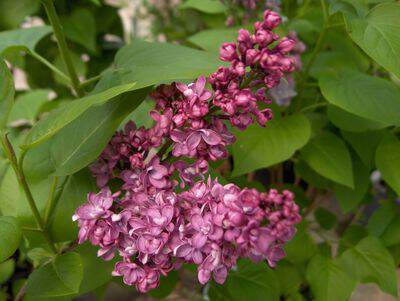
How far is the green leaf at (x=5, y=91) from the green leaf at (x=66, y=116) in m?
0.03

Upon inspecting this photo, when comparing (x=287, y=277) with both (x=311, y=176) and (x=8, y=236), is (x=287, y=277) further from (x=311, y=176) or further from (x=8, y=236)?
(x=8, y=236)

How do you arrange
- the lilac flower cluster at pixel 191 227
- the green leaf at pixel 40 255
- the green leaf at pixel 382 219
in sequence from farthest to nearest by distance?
the green leaf at pixel 382 219
the green leaf at pixel 40 255
the lilac flower cluster at pixel 191 227

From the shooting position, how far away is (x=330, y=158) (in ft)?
1.99

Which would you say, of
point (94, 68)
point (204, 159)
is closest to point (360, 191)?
point (204, 159)

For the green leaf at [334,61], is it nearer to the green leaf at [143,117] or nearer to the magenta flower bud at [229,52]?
the green leaf at [143,117]

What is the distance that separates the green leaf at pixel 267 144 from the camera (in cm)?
54

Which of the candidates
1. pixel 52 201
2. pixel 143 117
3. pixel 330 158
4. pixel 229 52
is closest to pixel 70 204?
pixel 52 201

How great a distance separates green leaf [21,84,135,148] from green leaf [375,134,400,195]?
375 mm

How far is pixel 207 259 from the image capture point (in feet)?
1.07

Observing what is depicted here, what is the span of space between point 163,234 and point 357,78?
1.14 ft

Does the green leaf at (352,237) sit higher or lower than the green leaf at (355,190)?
lower

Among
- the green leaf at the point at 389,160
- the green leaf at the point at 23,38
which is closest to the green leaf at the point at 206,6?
the green leaf at the point at 23,38

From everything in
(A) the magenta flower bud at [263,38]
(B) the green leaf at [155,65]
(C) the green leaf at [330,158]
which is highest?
(A) the magenta flower bud at [263,38]

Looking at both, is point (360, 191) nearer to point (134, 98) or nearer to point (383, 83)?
point (383, 83)
